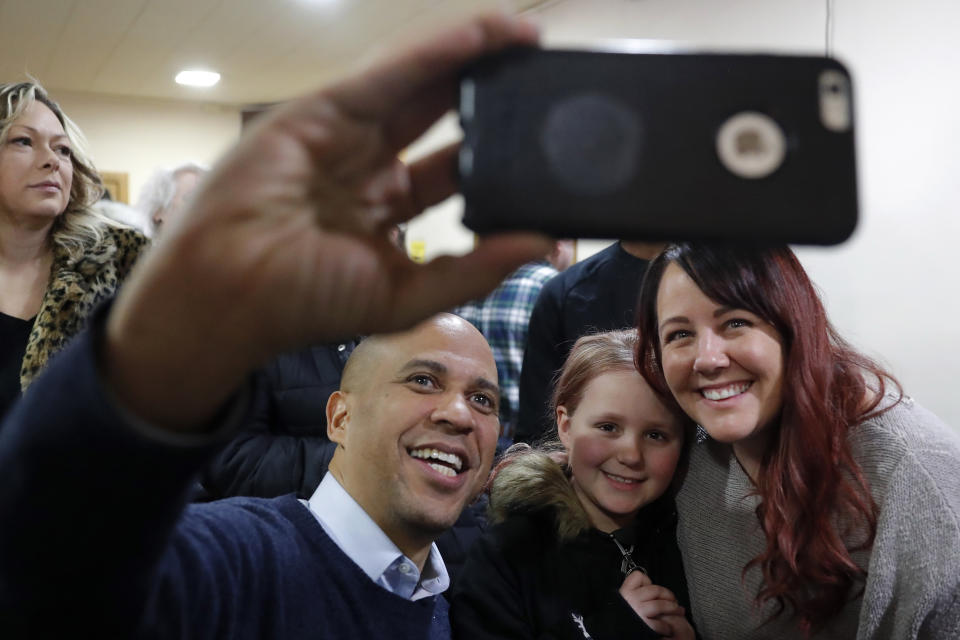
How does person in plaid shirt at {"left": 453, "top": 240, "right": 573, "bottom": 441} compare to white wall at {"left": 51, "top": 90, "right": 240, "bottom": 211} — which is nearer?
person in plaid shirt at {"left": 453, "top": 240, "right": 573, "bottom": 441}

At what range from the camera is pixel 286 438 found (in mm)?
1762

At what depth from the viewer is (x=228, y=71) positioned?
5766 millimetres

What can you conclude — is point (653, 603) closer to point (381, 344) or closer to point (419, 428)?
point (419, 428)

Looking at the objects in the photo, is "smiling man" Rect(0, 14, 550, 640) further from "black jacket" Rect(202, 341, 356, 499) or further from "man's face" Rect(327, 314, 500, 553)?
"black jacket" Rect(202, 341, 356, 499)

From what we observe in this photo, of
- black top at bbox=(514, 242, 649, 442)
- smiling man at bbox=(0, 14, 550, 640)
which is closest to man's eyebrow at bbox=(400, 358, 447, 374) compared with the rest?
black top at bbox=(514, 242, 649, 442)

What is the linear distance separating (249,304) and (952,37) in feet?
8.18

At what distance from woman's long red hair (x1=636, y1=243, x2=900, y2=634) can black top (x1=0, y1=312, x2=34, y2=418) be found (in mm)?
1313

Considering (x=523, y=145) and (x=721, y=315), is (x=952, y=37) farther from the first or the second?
(x=523, y=145)

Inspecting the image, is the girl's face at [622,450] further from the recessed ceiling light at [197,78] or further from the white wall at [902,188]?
the recessed ceiling light at [197,78]

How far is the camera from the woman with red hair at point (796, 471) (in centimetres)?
103

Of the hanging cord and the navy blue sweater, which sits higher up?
the hanging cord

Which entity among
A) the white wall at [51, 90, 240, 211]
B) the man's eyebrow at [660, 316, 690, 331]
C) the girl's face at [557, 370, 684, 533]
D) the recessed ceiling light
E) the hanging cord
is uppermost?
the recessed ceiling light

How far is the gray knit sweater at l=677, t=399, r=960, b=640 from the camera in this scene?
40.1 inches

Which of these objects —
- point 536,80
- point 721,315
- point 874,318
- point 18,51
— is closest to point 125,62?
point 18,51
